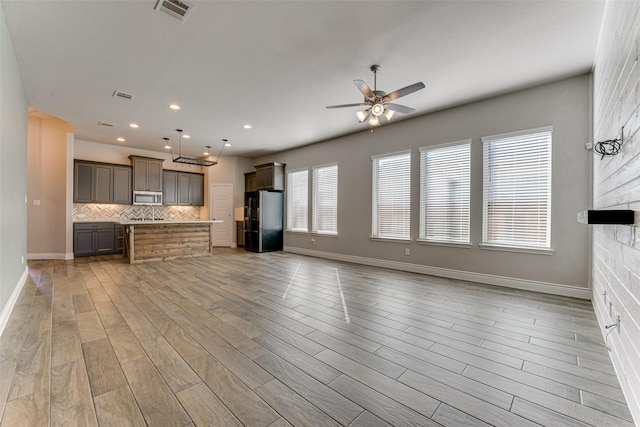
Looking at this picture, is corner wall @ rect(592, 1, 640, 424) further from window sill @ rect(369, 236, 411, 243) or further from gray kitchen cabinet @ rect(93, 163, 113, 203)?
gray kitchen cabinet @ rect(93, 163, 113, 203)

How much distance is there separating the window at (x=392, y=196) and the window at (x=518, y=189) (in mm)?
1388

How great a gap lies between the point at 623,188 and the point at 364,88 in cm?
235

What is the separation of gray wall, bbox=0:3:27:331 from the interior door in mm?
5130

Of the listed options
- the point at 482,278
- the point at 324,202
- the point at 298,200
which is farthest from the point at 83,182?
the point at 482,278

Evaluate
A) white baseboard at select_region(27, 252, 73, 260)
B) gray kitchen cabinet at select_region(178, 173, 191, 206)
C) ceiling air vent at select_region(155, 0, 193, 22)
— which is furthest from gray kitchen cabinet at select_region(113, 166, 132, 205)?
ceiling air vent at select_region(155, 0, 193, 22)

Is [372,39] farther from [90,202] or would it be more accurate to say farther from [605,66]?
[90,202]

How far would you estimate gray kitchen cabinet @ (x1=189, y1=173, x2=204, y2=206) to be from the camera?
9062mm

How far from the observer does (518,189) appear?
4.12 m

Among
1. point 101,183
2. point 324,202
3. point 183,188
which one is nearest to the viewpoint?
point 324,202

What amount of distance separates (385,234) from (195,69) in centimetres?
439

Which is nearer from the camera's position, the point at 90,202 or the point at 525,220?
the point at 525,220

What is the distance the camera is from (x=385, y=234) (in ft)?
19.0

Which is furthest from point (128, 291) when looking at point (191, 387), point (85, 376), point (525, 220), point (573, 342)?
point (525, 220)

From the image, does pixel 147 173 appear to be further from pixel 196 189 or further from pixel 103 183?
pixel 196 189
